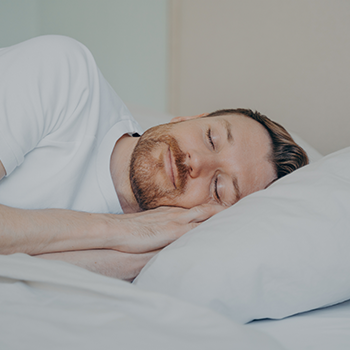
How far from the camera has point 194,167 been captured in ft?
3.18

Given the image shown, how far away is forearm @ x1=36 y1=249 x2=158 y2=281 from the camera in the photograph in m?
0.75

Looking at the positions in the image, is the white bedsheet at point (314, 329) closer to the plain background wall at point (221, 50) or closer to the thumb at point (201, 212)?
the thumb at point (201, 212)

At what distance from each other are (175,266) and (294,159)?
2.28 ft

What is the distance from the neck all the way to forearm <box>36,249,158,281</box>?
0.27 m

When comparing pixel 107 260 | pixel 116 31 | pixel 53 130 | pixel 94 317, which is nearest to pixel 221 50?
pixel 116 31

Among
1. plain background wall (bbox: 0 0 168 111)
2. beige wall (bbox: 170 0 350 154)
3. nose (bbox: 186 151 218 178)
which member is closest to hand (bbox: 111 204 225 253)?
nose (bbox: 186 151 218 178)

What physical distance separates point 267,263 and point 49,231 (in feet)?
1.64

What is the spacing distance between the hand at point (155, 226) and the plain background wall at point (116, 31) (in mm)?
1665

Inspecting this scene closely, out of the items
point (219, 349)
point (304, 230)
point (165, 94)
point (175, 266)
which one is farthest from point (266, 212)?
point (165, 94)

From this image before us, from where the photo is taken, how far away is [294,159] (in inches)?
42.6

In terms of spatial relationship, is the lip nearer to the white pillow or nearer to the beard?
the beard

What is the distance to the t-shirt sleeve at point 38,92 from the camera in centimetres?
81

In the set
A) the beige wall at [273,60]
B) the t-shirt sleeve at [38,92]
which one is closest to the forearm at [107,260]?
the t-shirt sleeve at [38,92]

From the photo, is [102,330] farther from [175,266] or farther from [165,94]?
[165,94]
